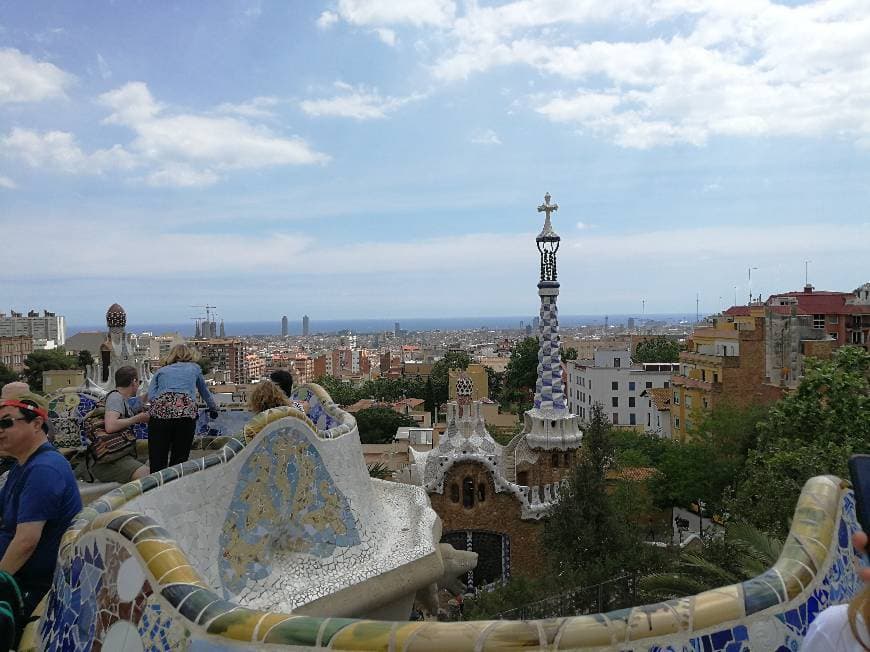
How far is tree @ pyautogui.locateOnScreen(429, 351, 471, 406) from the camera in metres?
54.7

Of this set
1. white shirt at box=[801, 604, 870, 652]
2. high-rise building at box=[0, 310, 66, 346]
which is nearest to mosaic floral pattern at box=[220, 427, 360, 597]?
white shirt at box=[801, 604, 870, 652]

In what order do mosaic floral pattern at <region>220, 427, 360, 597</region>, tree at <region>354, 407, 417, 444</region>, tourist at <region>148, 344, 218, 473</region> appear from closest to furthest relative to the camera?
mosaic floral pattern at <region>220, 427, 360, 597</region> < tourist at <region>148, 344, 218, 473</region> < tree at <region>354, 407, 417, 444</region>

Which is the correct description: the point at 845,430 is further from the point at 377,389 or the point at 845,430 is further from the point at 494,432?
the point at 377,389

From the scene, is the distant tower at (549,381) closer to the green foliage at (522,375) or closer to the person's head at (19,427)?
the person's head at (19,427)

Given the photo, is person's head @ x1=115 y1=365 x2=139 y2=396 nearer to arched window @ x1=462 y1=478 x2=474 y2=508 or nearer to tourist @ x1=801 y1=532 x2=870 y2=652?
tourist @ x1=801 y1=532 x2=870 y2=652

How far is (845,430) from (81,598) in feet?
38.6

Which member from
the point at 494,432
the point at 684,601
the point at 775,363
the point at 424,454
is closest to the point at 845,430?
the point at 424,454

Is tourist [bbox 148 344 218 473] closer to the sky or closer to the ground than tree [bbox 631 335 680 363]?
closer to the sky

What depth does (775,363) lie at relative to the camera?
2503 cm

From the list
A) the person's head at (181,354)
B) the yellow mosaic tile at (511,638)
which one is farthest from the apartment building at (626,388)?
the yellow mosaic tile at (511,638)

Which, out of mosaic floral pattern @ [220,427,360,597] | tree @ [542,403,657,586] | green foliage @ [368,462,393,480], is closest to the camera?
mosaic floral pattern @ [220,427,360,597]

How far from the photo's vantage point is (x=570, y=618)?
2.16m

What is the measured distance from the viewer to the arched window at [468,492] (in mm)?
15062

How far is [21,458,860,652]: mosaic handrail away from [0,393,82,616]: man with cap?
363 millimetres
